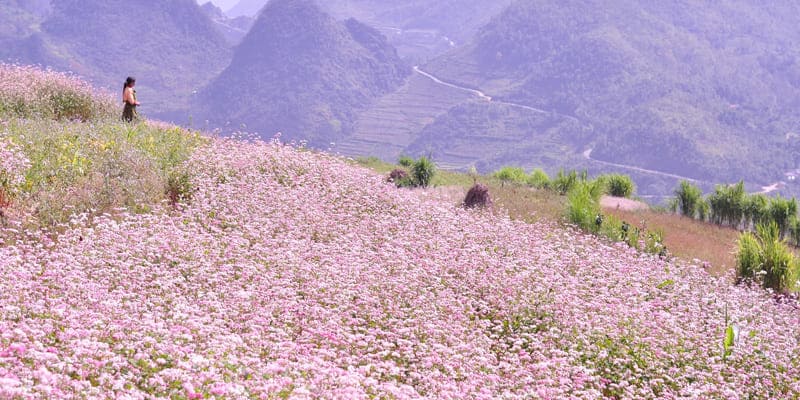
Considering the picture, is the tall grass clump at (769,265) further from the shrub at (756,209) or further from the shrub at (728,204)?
the shrub at (728,204)

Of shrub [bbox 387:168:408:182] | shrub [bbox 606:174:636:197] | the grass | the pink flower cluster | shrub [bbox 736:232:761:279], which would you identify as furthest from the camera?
shrub [bbox 606:174:636:197]

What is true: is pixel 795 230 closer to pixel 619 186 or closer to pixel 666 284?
pixel 619 186

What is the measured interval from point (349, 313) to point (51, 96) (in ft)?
51.7

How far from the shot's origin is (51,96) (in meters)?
20.2

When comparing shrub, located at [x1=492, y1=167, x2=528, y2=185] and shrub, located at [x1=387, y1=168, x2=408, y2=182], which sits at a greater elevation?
shrub, located at [x1=387, y1=168, x2=408, y2=182]

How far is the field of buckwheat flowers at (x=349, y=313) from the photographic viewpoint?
5.64 meters

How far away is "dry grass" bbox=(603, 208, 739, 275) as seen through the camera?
16.1 metres

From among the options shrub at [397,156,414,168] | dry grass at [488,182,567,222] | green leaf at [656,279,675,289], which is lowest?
green leaf at [656,279,675,289]

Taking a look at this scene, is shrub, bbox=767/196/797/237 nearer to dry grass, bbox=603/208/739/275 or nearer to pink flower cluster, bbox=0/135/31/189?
dry grass, bbox=603/208/739/275

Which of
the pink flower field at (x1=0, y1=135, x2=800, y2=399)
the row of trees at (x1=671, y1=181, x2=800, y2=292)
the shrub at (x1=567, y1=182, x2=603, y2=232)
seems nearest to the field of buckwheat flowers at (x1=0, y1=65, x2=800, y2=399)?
the pink flower field at (x1=0, y1=135, x2=800, y2=399)

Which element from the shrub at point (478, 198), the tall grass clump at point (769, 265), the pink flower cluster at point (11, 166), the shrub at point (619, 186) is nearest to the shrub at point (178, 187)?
the pink flower cluster at point (11, 166)

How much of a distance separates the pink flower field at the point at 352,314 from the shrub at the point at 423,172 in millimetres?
8094

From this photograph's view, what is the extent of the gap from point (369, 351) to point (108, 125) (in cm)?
1121

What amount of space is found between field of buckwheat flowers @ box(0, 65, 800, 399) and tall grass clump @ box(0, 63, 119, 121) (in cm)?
833
